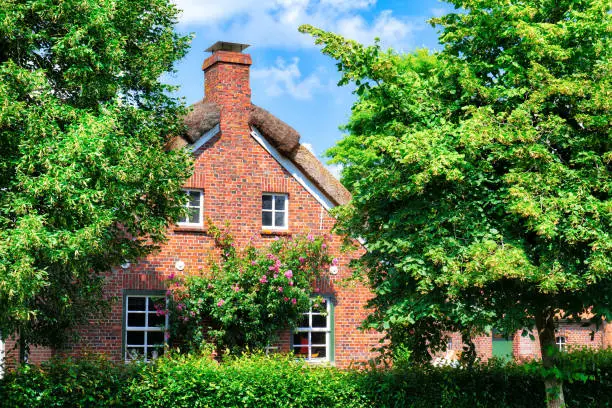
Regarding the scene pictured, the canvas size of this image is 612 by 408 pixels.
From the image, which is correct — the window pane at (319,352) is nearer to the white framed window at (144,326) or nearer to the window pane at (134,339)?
the white framed window at (144,326)

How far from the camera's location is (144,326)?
18.9 meters

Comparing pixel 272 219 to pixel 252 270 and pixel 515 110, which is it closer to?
pixel 252 270

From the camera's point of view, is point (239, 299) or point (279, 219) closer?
point (239, 299)

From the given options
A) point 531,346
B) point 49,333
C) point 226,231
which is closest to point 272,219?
point 226,231

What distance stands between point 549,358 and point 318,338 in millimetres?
7489

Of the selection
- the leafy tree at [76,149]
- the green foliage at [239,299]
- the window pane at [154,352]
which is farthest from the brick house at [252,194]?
the leafy tree at [76,149]

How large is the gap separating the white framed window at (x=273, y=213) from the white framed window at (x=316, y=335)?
214 centimetres

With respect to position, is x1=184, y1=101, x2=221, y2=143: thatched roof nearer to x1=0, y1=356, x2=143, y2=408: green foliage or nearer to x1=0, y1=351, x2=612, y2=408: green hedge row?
x1=0, y1=351, x2=612, y2=408: green hedge row

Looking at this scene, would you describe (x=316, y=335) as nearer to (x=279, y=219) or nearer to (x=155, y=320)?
(x=279, y=219)

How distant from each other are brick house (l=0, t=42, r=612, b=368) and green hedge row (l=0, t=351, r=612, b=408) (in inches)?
193

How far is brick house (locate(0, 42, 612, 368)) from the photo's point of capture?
19.7 m

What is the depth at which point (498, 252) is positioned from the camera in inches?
480

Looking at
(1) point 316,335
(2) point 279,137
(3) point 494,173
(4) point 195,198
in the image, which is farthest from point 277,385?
(2) point 279,137

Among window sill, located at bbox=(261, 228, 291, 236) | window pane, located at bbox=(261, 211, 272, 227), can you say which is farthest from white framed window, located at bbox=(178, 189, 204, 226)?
window pane, located at bbox=(261, 211, 272, 227)
